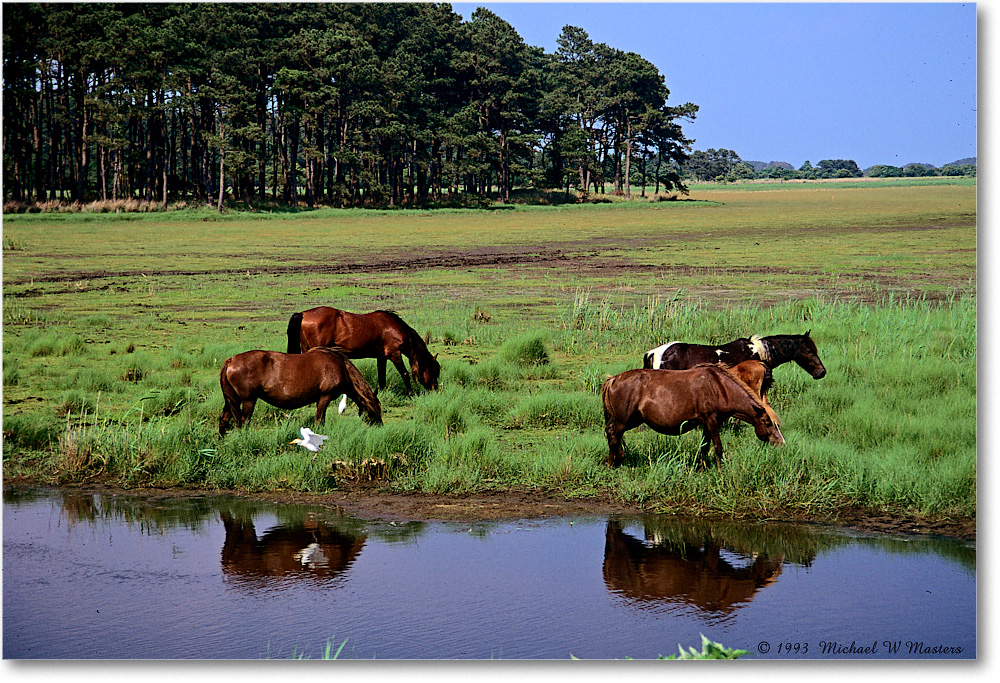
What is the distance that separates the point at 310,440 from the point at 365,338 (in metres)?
2.62

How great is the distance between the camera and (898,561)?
6199 mm

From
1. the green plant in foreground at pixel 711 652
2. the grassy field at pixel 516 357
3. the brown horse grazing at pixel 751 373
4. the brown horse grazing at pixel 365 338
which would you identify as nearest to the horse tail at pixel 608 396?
the grassy field at pixel 516 357

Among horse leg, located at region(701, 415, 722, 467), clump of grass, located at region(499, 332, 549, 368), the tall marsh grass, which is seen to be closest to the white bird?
the tall marsh grass

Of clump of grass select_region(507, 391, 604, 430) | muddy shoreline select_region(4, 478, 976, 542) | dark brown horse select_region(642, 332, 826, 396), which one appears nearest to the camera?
muddy shoreline select_region(4, 478, 976, 542)

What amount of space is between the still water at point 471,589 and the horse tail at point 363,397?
5.09ft

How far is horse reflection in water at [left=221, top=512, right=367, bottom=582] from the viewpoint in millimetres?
6168

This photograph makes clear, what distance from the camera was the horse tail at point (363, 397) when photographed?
853 cm

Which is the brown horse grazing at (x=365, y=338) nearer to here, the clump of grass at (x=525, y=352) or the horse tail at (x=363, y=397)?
the horse tail at (x=363, y=397)

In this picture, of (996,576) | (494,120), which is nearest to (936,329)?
(996,576)

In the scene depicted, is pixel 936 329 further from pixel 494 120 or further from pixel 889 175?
pixel 494 120

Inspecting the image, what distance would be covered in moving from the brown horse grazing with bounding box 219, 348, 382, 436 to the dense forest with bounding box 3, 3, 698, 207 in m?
2.61

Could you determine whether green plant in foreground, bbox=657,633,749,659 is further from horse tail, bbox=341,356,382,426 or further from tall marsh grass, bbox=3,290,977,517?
horse tail, bbox=341,356,382,426

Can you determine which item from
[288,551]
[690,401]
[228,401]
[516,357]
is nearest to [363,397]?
[228,401]

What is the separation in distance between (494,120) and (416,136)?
0.86 meters
